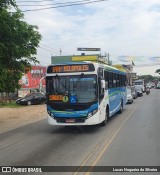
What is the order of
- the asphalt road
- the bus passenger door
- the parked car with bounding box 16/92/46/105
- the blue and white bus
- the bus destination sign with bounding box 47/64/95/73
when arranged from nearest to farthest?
1. the asphalt road
2. the blue and white bus
3. the bus destination sign with bounding box 47/64/95/73
4. the bus passenger door
5. the parked car with bounding box 16/92/46/105

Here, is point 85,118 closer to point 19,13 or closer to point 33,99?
point 19,13

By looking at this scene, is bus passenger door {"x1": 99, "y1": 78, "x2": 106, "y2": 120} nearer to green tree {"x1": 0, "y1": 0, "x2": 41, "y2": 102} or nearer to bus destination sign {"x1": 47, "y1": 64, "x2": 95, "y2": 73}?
bus destination sign {"x1": 47, "y1": 64, "x2": 95, "y2": 73}

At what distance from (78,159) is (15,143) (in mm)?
3919

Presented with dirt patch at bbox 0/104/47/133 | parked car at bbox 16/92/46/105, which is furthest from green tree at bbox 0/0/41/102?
parked car at bbox 16/92/46/105

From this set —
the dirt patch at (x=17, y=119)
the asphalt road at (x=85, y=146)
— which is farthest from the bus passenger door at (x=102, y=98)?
the dirt patch at (x=17, y=119)

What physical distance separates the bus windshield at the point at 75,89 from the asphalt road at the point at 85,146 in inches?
55.2

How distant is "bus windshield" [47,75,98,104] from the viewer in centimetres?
1484

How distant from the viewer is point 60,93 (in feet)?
49.4

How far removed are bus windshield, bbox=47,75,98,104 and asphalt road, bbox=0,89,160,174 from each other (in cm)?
140

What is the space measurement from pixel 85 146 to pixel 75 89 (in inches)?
148

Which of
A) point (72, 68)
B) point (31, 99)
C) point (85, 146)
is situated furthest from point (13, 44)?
point (31, 99)

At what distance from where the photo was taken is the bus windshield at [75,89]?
48.7 ft

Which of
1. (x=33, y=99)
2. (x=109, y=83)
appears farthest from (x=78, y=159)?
(x=33, y=99)

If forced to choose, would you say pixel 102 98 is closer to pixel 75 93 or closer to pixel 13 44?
pixel 75 93
